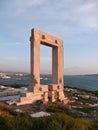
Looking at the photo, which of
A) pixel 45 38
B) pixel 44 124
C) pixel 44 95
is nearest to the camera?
pixel 44 124

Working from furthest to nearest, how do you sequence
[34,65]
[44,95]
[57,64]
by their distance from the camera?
[57,64], [44,95], [34,65]

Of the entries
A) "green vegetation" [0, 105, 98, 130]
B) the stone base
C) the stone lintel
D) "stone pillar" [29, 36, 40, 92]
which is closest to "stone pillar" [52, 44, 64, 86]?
the stone lintel

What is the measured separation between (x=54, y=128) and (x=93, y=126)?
196cm

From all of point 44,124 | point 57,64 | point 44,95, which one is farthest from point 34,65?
point 44,124

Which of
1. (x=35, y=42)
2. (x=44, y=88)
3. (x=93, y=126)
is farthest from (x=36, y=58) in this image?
(x=93, y=126)

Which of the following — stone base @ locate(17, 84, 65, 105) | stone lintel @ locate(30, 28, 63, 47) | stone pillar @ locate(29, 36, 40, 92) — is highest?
stone lintel @ locate(30, 28, 63, 47)

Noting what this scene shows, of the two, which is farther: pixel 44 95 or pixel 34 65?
pixel 44 95

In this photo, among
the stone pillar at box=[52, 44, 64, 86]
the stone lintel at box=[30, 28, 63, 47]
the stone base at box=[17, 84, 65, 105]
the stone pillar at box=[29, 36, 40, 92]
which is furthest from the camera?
the stone pillar at box=[52, 44, 64, 86]

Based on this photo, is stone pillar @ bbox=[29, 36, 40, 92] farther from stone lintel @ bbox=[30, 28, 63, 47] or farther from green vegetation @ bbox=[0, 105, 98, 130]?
green vegetation @ bbox=[0, 105, 98, 130]

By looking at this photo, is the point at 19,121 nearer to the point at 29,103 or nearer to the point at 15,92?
the point at 29,103

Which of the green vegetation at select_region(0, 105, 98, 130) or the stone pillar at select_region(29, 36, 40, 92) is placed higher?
the stone pillar at select_region(29, 36, 40, 92)

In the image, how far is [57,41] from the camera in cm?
2031

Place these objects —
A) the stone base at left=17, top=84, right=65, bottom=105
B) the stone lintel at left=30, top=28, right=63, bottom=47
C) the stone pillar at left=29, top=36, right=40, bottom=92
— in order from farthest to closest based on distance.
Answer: the stone lintel at left=30, top=28, right=63, bottom=47 → the stone pillar at left=29, top=36, right=40, bottom=92 → the stone base at left=17, top=84, right=65, bottom=105

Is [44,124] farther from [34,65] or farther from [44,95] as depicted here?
[44,95]
